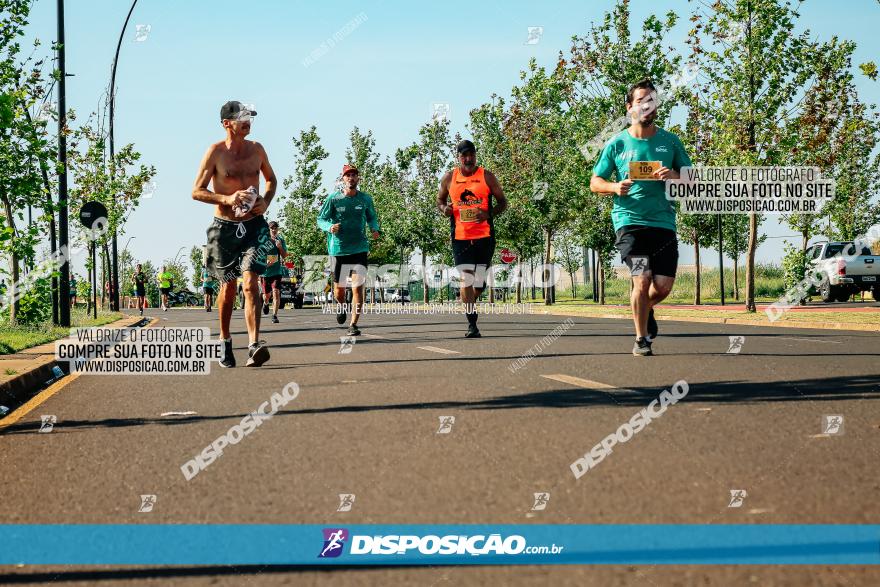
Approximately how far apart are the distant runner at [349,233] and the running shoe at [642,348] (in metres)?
5.38

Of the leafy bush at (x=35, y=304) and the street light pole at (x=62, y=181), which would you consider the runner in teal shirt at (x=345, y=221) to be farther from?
the street light pole at (x=62, y=181)

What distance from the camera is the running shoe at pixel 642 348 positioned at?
952cm

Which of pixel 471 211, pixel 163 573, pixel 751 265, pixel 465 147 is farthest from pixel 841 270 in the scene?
pixel 163 573

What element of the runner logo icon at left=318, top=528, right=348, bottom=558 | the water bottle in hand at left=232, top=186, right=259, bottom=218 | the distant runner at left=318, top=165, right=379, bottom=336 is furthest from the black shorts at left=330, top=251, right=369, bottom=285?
the runner logo icon at left=318, top=528, right=348, bottom=558

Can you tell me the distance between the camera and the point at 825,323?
17.2m

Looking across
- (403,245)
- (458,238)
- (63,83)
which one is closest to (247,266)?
(458,238)

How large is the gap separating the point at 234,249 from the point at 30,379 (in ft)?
7.30

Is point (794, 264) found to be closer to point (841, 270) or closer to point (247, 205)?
point (841, 270)

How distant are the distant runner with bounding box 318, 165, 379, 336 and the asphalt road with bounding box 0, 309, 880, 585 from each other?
17.3ft

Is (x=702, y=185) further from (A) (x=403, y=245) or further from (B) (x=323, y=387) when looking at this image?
(A) (x=403, y=245)

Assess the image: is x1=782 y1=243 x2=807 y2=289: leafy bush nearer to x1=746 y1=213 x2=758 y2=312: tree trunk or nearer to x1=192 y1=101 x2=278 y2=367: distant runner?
x1=746 y1=213 x2=758 y2=312: tree trunk

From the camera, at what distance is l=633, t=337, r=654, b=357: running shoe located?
9516mm

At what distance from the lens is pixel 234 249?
9.11 meters

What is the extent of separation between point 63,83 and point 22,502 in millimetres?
15996
